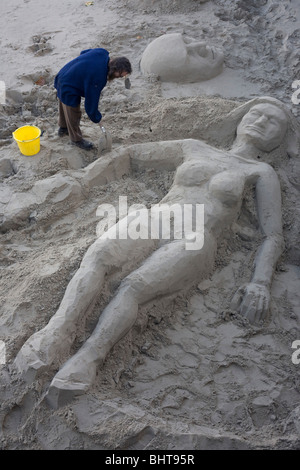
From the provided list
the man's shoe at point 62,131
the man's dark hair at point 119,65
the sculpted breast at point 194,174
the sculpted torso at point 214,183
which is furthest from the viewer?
the man's shoe at point 62,131

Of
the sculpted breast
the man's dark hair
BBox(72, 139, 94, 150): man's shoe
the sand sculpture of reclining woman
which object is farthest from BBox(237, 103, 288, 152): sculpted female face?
BBox(72, 139, 94, 150): man's shoe

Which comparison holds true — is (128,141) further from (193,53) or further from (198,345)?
(198,345)

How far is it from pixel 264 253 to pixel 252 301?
538 mm

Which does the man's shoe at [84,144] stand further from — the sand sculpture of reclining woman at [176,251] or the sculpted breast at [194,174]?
the sculpted breast at [194,174]

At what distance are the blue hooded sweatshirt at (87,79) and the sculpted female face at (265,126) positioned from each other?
1520 millimetres

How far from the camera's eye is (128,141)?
5.30 metres

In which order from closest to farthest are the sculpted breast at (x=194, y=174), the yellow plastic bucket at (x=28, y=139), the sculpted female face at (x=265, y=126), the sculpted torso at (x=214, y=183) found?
the sculpted torso at (x=214, y=183), the sculpted breast at (x=194, y=174), the sculpted female face at (x=265, y=126), the yellow plastic bucket at (x=28, y=139)

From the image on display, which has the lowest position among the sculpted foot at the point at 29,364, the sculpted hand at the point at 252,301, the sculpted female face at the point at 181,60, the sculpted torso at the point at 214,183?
the sculpted hand at the point at 252,301

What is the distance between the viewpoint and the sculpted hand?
3777 millimetres

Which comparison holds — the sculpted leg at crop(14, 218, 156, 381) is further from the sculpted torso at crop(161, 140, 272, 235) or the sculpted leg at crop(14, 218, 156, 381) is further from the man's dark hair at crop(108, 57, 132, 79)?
the man's dark hair at crop(108, 57, 132, 79)

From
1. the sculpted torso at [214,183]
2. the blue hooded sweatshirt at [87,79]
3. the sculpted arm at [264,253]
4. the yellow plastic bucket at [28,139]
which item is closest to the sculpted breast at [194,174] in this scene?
the sculpted torso at [214,183]

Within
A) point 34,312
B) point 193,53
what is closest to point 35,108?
point 193,53

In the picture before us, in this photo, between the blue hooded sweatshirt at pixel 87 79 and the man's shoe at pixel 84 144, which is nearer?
the blue hooded sweatshirt at pixel 87 79

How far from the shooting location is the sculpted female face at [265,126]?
4793 mm
